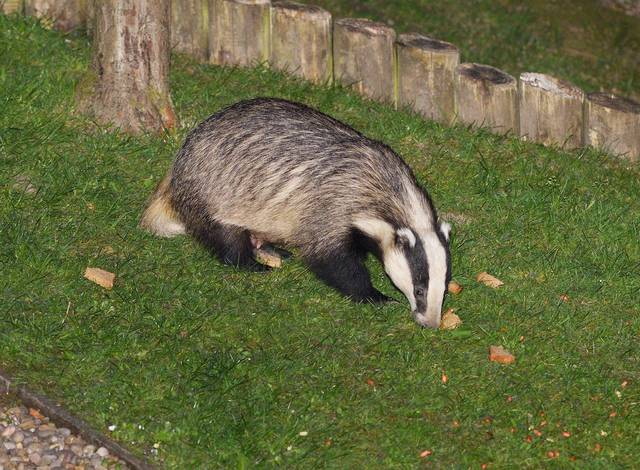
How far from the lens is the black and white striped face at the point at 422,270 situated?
718cm

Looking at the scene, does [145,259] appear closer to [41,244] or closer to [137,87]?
[41,244]

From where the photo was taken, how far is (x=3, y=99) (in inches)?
358

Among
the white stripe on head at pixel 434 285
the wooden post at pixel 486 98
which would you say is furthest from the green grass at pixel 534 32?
the white stripe on head at pixel 434 285

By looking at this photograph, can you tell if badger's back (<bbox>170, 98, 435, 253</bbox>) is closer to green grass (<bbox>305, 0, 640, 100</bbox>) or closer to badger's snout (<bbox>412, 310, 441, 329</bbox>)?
badger's snout (<bbox>412, 310, 441, 329</bbox>)

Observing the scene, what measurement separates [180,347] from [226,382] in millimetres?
457

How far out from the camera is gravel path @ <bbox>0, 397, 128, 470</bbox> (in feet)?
19.4

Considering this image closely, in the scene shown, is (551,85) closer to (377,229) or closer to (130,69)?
(377,229)

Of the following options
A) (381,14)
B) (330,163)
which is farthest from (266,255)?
(381,14)

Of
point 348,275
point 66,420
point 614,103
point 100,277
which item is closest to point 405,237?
point 348,275

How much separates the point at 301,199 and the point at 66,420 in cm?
233

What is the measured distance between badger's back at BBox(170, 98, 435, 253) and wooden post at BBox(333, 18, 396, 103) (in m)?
2.04

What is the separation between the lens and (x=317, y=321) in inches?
286

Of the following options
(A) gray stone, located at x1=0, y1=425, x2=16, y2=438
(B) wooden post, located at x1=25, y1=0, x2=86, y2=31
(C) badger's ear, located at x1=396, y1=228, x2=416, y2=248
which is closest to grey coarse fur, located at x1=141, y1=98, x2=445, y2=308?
(C) badger's ear, located at x1=396, y1=228, x2=416, y2=248

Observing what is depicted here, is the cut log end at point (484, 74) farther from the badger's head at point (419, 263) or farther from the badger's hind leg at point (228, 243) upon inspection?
the badger's hind leg at point (228, 243)
